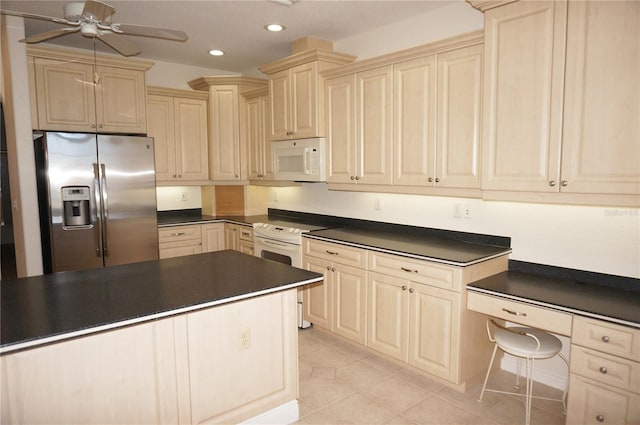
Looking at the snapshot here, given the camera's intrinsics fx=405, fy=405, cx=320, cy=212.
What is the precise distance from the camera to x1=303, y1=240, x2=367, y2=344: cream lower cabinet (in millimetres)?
3270

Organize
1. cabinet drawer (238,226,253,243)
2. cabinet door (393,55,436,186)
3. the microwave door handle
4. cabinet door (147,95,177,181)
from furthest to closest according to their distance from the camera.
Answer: cabinet door (147,95,177,181), cabinet drawer (238,226,253,243), the microwave door handle, cabinet door (393,55,436,186)

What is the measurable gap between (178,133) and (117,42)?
237cm

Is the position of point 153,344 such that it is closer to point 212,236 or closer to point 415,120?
point 415,120

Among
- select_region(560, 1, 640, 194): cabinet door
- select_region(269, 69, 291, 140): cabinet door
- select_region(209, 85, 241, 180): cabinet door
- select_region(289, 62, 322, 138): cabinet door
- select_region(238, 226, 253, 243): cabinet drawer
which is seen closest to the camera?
select_region(560, 1, 640, 194): cabinet door

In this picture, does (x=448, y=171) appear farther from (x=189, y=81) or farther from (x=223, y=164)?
(x=189, y=81)

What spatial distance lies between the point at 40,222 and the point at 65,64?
1451mm

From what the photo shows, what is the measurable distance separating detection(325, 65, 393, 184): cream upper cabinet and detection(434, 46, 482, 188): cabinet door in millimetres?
450

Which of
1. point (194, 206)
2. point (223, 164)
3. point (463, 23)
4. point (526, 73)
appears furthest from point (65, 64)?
point (526, 73)

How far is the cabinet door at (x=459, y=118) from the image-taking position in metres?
2.68

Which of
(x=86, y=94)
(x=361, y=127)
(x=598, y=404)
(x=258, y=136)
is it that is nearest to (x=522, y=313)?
(x=598, y=404)

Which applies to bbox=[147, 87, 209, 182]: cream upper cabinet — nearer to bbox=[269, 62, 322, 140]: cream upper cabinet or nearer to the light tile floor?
bbox=[269, 62, 322, 140]: cream upper cabinet

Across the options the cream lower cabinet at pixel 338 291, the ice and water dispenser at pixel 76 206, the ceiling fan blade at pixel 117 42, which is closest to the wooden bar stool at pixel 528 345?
the cream lower cabinet at pixel 338 291

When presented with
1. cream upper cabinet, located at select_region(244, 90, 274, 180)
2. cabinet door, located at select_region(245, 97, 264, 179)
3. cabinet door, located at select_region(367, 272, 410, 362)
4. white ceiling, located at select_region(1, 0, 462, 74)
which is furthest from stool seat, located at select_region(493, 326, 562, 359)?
cabinet door, located at select_region(245, 97, 264, 179)

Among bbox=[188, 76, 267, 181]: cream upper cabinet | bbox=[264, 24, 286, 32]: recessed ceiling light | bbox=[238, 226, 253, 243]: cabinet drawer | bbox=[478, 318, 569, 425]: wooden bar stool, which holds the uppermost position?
bbox=[264, 24, 286, 32]: recessed ceiling light
